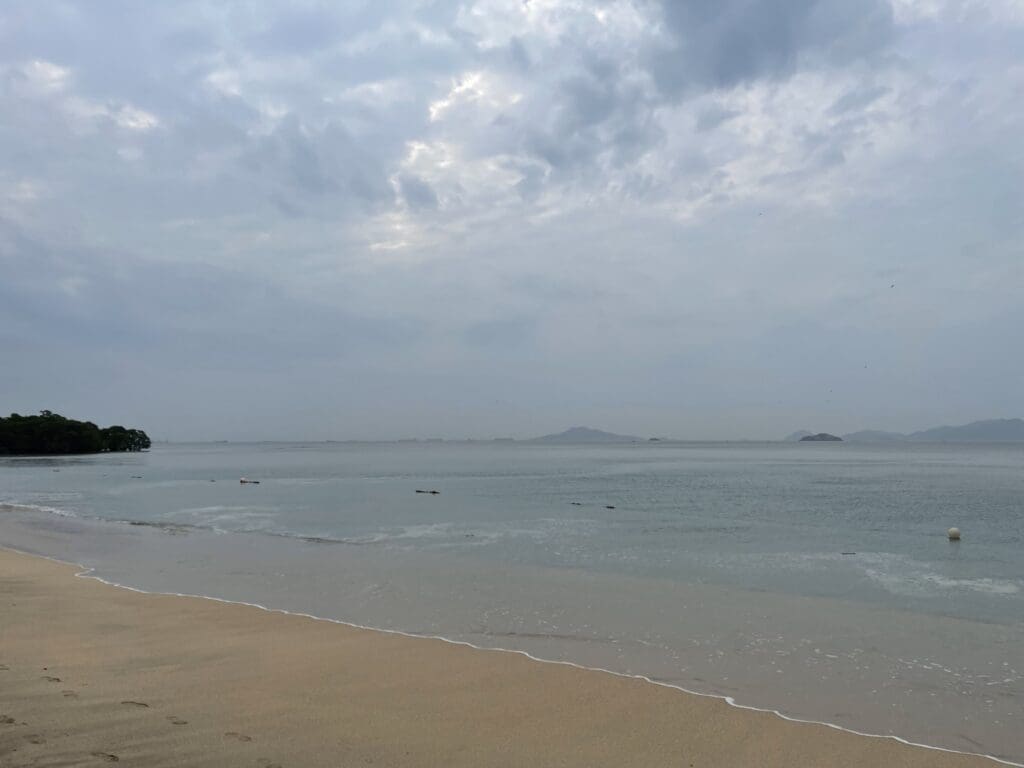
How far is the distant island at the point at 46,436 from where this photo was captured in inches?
4572

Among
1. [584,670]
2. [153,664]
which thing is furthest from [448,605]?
[153,664]

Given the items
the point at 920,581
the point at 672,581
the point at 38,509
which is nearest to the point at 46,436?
the point at 38,509

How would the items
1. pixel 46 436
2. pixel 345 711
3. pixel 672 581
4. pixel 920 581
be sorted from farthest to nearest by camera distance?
pixel 46 436 → pixel 920 581 → pixel 672 581 → pixel 345 711

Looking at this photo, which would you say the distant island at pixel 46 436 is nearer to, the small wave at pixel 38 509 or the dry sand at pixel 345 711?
the small wave at pixel 38 509

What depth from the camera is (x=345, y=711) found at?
19.8 feet

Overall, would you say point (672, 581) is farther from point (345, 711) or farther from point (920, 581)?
point (345, 711)

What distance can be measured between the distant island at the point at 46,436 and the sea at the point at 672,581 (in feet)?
329

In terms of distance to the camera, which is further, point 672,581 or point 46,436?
point 46,436

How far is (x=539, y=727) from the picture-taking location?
5871mm

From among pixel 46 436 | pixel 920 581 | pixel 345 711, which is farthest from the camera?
pixel 46 436

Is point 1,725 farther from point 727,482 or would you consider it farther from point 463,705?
point 727,482

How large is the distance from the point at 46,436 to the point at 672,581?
133 metres

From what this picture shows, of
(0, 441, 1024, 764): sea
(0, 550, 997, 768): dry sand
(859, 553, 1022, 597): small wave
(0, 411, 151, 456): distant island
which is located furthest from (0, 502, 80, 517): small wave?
(0, 411, 151, 456): distant island

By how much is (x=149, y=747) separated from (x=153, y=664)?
104 inches
